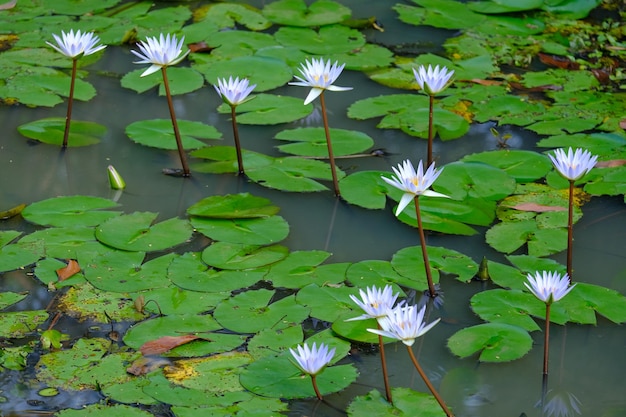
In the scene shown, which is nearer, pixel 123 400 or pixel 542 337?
pixel 123 400

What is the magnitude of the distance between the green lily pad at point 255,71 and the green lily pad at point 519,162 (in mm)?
1188

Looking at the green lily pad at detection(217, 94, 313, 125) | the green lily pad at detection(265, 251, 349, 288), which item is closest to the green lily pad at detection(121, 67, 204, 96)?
the green lily pad at detection(217, 94, 313, 125)

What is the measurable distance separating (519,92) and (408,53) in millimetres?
756

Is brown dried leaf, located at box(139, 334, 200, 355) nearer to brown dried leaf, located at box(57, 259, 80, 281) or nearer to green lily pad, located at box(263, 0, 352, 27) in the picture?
brown dried leaf, located at box(57, 259, 80, 281)

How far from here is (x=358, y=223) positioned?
3373 mm

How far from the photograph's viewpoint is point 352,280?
292 cm

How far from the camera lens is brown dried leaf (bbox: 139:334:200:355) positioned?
102 inches

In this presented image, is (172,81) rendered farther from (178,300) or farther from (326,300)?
(326,300)

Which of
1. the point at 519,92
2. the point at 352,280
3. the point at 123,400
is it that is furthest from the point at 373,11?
the point at 123,400

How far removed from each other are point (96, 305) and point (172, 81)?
6.00 ft

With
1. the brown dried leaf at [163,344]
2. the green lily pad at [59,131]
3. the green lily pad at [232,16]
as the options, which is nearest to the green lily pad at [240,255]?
the brown dried leaf at [163,344]

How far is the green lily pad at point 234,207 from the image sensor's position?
328 cm

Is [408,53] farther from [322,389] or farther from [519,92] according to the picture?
[322,389]

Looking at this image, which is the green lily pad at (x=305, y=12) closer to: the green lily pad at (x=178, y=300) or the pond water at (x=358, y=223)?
the pond water at (x=358, y=223)
